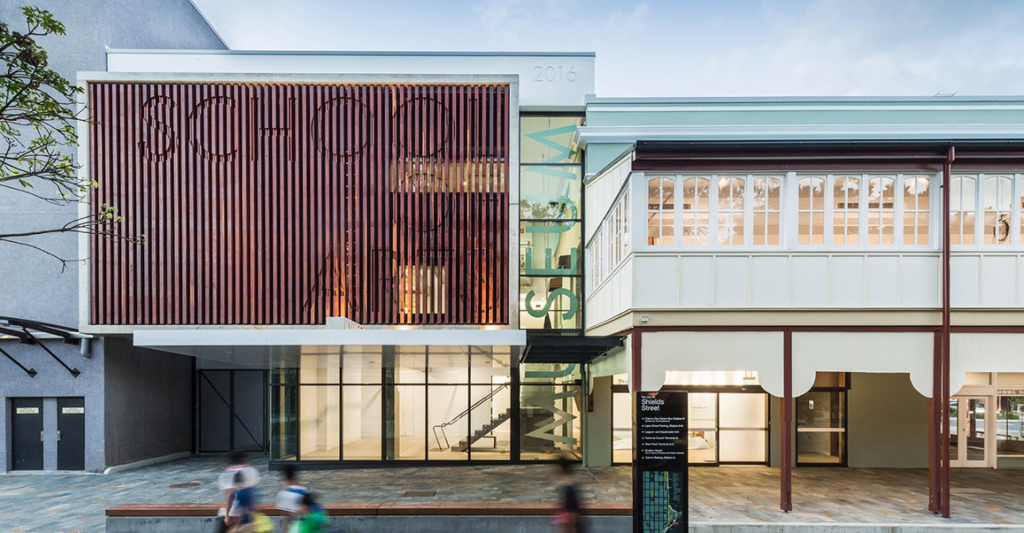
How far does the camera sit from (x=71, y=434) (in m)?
16.0

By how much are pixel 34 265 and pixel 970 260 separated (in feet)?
67.9

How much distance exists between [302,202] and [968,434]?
57.7 ft

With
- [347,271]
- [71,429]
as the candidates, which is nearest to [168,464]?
[71,429]

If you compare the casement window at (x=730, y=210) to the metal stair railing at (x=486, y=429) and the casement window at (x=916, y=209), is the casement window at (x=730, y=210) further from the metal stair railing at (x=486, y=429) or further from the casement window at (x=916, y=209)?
the metal stair railing at (x=486, y=429)

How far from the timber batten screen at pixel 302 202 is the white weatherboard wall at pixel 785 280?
21.0 ft

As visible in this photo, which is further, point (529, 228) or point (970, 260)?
point (529, 228)

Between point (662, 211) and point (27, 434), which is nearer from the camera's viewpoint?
point (662, 211)

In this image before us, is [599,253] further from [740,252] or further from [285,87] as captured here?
[285,87]

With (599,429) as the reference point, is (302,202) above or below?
above

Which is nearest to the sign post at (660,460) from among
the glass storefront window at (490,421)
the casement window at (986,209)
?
the casement window at (986,209)

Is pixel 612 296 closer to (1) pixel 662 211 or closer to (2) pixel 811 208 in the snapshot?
(1) pixel 662 211

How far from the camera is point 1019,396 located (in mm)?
15094

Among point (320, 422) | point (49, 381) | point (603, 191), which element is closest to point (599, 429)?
point (603, 191)

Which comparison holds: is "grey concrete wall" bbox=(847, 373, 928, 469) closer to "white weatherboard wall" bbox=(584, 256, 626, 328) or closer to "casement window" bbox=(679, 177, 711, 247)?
"white weatherboard wall" bbox=(584, 256, 626, 328)
